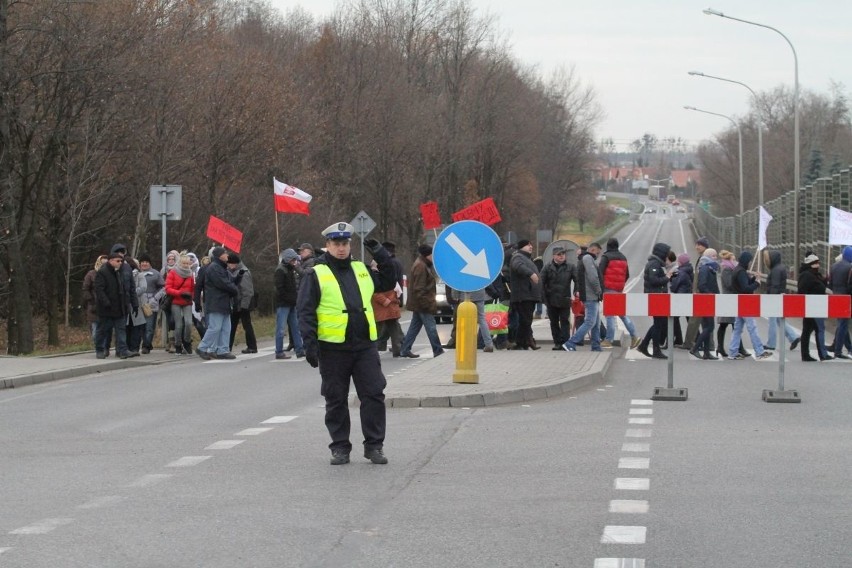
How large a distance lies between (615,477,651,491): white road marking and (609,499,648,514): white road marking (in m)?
0.46

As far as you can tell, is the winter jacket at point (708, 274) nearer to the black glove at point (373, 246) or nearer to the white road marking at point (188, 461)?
the black glove at point (373, 246)

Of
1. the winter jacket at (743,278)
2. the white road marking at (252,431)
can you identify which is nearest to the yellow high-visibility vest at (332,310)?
the white road marking at (252,431)

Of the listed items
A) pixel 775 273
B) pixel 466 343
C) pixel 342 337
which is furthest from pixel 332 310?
pixel 775 273

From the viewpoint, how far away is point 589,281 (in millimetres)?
21781

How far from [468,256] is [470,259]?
4 centimetres

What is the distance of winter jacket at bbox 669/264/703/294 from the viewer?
72.6 feet

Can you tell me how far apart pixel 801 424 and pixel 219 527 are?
267 inches

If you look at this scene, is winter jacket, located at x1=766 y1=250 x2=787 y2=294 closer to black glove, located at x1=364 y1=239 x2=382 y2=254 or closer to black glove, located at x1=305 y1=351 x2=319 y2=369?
black glove, located at x1=364 y1=239 x2=382 y2=254

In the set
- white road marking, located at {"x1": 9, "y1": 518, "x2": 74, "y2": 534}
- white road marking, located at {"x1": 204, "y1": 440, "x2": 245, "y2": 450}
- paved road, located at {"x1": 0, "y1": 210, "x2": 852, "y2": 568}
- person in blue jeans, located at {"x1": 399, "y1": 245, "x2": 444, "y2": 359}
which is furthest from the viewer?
person in blue jeans, located at {"x1": 399, "y1": 245, "x2": 444, "y2": 359}

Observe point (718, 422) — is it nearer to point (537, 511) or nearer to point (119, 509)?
point (537, 511)

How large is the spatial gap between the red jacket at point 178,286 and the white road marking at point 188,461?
12.2m

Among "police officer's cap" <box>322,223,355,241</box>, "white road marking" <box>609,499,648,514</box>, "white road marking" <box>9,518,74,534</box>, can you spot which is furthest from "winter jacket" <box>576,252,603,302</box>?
"white road marking" <box>9,518,74,534</box>

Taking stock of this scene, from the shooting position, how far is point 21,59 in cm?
2533

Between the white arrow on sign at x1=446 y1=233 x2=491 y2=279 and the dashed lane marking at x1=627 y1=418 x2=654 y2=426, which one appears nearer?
the dashed lane marking at x1=627 y1=418 x2=654 y2=426
